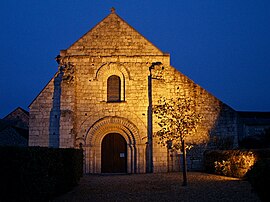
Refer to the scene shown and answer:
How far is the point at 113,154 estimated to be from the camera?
17.7m

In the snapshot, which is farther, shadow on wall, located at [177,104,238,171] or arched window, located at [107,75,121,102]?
arched window, located at [107,75,121,102]

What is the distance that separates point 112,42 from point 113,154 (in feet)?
19.9

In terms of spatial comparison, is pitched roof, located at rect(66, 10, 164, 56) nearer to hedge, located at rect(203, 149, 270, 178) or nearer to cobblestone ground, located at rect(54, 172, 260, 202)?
hedge, located at rect(203, 149, 270, 178)

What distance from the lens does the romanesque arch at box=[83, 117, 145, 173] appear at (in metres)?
→ 17.2

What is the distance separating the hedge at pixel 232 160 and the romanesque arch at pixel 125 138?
3.47 m

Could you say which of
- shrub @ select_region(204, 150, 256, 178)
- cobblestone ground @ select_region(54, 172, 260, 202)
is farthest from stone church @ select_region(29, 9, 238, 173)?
cobblestone ground @ select_region(54, 172, 260, 202)

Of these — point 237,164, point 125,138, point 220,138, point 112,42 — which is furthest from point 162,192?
point 112,42

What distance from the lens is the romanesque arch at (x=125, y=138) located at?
17203mm

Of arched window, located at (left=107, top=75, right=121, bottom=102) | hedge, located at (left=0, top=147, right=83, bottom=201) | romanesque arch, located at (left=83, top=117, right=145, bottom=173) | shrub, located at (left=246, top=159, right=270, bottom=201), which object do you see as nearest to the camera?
shrub, located at (left=246, top=159, right=270, bottom=201)

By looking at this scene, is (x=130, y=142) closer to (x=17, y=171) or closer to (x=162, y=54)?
(x=162, y=54)

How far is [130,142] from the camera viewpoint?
17.5 meters

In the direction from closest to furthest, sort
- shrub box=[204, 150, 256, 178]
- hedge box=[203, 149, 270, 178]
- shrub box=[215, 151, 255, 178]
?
hedge box=[203, 149, 270, 178] → shrub box=[215, 151, 255, 178] → shrub box=[204, 150, 256, 178]

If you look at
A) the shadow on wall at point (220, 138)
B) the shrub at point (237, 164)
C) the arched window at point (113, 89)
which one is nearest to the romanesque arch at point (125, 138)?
the arched window at point (113, 89)

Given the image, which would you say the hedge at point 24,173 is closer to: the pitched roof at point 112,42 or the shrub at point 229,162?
the shrub at point 229,162
